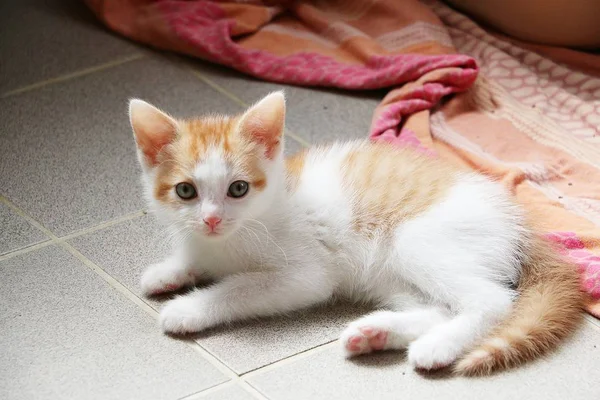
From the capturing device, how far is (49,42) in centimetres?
317

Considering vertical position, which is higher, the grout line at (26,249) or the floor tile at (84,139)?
the grout line at (26,249)

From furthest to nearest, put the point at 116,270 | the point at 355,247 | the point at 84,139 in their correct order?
the point at 84,139 < the point at 116,270 < the point at 355,247

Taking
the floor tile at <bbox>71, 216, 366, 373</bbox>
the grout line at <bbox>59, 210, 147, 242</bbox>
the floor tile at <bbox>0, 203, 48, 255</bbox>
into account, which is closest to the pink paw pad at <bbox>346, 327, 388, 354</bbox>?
the floor tile at <bbox>71, 216, 366, 373</bbox>

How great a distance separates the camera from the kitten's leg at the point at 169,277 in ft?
6.62

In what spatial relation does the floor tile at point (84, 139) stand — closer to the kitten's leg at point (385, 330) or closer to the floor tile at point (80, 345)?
the floor tile at point (80, 345)

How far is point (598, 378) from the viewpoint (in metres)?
1.80

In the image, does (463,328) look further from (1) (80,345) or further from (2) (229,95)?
(2) (229,95)

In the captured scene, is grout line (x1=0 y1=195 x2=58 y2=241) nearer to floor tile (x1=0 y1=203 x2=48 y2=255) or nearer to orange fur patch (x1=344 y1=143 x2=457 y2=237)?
floor tile (x1=0 y1=203 x2=48 y2=255)

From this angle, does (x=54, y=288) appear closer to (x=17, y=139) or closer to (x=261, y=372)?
(x=261, y=372)

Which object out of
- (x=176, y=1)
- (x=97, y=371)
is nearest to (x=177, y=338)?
(x=97, y=371)

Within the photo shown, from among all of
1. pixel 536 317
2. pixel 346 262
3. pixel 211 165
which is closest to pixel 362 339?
pixel 346 262

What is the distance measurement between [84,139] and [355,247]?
1054mm

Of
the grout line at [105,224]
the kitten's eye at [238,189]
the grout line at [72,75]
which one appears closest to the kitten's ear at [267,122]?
the kitten's eye at [238,189]

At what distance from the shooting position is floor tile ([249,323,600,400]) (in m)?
1.74
